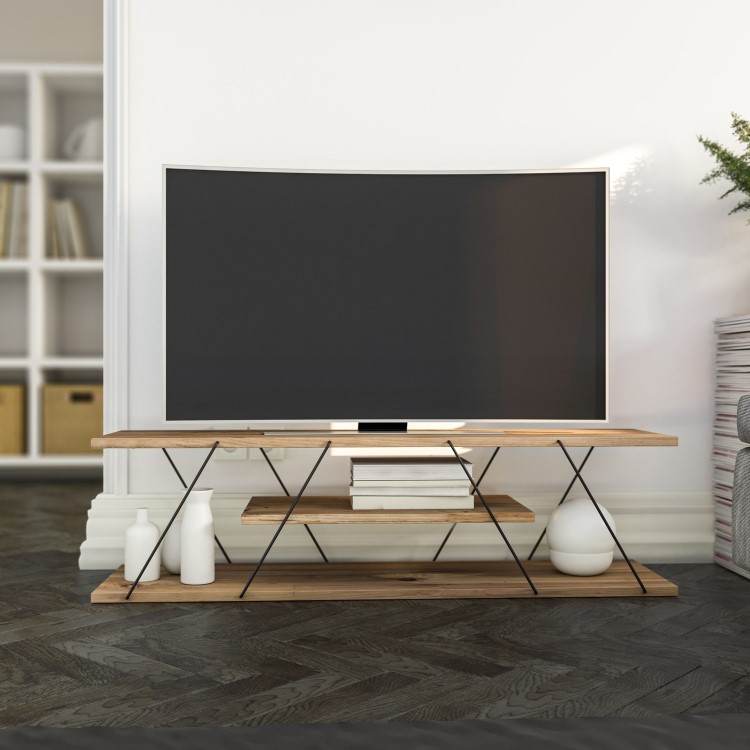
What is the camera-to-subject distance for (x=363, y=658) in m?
1.69

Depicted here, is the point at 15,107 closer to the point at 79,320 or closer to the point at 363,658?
the point at 79,320

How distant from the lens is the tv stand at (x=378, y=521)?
2.09 m

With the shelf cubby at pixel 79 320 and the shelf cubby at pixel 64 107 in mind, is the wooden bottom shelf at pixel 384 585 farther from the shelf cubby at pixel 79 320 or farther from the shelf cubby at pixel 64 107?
the shelf cubby at pixel 64 107

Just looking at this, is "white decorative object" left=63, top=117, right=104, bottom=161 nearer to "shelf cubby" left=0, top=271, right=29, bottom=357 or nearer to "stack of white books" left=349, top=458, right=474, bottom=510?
"shelf cubby" left=0, top=271, right=29, bottom=357

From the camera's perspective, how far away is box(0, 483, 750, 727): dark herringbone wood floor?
1.43m

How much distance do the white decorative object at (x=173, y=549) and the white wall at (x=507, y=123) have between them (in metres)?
0.25

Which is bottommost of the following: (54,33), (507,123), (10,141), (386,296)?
(386,296)

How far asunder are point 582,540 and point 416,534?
1.67 feet

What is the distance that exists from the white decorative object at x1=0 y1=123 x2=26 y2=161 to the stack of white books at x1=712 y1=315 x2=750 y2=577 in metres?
3.66

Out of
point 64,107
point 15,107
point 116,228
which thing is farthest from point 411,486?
point 15,107


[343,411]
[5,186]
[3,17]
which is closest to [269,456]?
[343,411]

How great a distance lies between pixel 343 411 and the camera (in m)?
2.23

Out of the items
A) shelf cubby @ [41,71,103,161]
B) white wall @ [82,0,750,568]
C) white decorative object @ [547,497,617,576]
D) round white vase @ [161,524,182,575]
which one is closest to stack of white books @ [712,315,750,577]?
white wall @ [82,0,750,568]

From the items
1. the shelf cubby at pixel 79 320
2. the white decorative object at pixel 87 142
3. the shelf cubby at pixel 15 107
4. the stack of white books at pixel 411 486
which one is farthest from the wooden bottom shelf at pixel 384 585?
the shelf cubby at pixel 15 107
